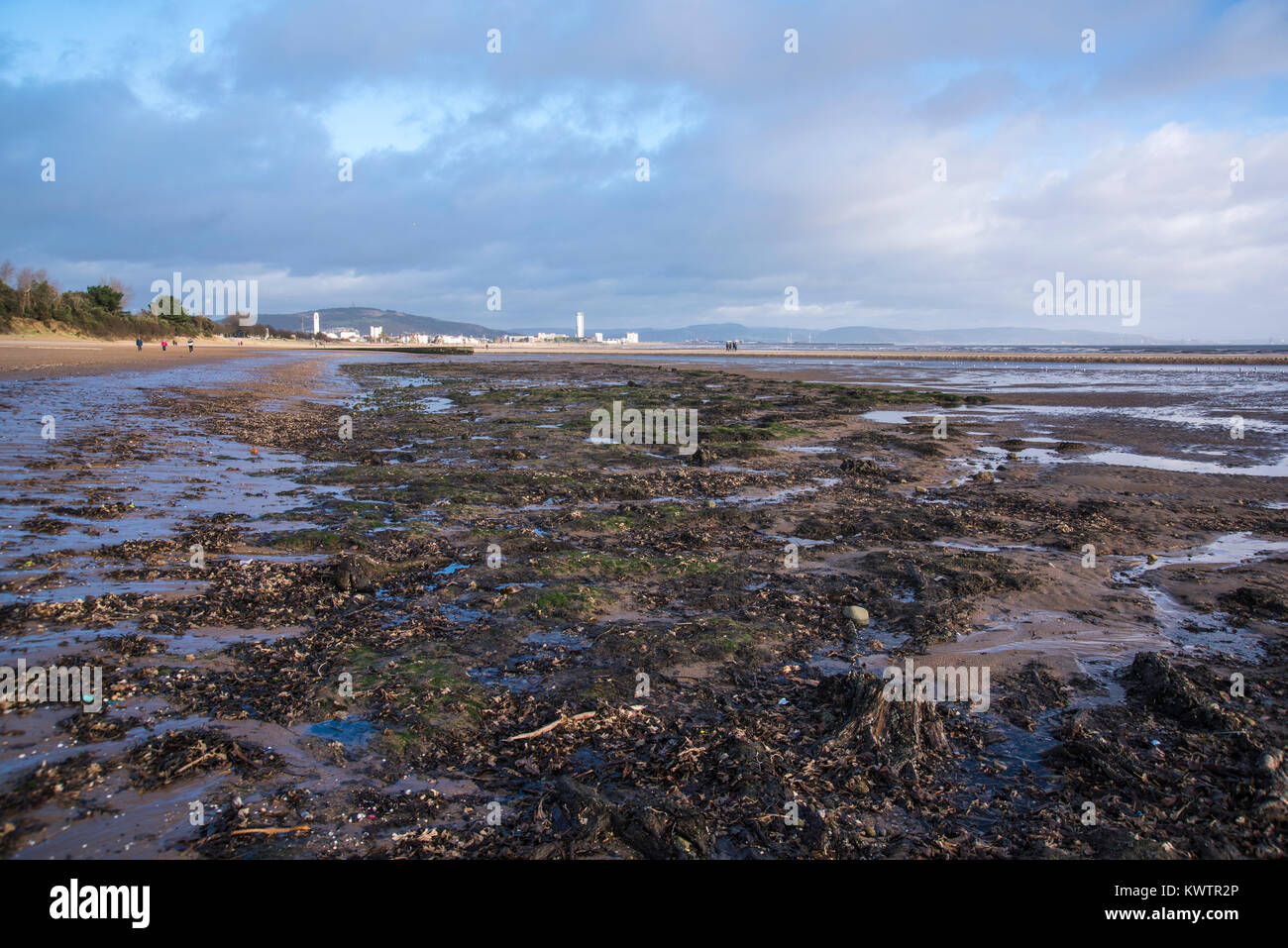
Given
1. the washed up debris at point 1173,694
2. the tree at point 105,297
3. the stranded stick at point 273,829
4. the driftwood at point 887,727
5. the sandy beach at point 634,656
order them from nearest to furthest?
the stranded stick at point 273,829 → the sandy beach at point 634,656 → the driftwood at point 887,727 → the washed up debris at point 1173,694 → the tree at point 105,297

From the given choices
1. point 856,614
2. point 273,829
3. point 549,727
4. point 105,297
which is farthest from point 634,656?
point 105,297

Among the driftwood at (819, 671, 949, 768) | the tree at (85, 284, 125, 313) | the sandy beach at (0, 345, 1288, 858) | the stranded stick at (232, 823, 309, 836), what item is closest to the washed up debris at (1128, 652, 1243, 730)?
the sandy beach at (0, 345, 1288, 858)

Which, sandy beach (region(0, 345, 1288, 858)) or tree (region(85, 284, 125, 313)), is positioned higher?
tree (region(85, 284, 125, 313))

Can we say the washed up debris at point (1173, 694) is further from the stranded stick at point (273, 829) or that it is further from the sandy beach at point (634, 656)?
the stranded stick at point (273, 829)

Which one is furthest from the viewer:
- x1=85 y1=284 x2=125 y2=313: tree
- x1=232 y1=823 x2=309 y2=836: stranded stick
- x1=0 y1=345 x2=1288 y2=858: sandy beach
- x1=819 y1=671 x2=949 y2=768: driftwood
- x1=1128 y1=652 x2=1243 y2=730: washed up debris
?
x1=85 y1=284 x2=125 y2=313: tree

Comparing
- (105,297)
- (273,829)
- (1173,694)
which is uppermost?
(105,297)

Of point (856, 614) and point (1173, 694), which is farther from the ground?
point (856, 614)

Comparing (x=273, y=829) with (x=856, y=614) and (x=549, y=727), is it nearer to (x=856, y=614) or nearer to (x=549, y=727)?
(x=549, y=727)

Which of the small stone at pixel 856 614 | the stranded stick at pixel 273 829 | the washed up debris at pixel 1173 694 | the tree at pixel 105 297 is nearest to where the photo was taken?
the stranded stick at pixel 273 829

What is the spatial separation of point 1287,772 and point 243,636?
8495mm

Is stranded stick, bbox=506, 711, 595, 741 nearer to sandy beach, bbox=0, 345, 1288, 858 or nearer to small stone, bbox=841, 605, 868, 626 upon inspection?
sandy beach, bbox=0, 345, 1288, 858

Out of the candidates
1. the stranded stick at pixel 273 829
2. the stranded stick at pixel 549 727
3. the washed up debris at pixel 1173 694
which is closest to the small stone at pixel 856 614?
the washed up debris at pixel 1173 694

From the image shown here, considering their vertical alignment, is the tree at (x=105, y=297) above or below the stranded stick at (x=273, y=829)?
above

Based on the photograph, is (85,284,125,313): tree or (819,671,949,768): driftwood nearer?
(819,671,949,768): driftwood
